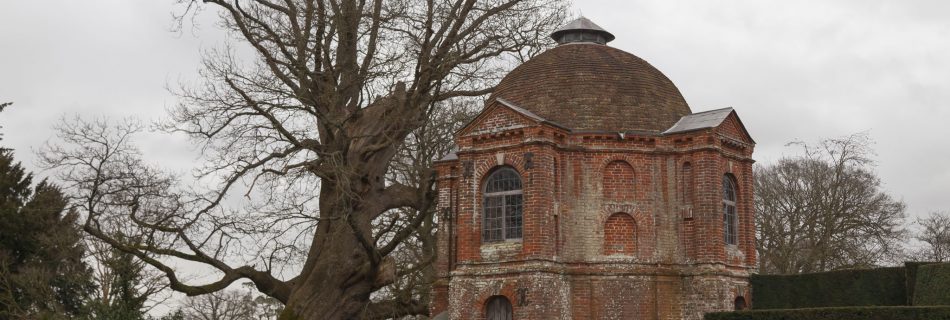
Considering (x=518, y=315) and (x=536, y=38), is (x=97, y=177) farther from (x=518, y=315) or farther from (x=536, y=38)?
(x=536, y=38)

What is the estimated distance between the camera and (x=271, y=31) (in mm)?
21219

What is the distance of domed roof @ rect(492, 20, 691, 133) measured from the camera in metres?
21.7

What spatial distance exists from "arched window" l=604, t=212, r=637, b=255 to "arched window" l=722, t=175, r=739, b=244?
93.2 inches

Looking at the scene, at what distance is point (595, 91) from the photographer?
2203cm

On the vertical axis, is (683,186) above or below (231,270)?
above

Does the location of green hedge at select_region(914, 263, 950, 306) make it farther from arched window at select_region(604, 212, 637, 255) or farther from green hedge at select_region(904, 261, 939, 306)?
arched window at select_region(604, 212, 637, 255)

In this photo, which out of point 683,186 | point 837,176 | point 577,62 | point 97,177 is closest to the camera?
point 97,177

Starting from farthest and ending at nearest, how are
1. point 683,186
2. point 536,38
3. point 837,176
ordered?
1. point 837,176
2. point 536,38
3. point 683,186

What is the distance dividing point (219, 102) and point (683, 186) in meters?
10.3

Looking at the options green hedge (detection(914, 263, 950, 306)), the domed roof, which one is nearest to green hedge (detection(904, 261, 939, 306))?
green hedge (detection(914, 263, 950, 306))

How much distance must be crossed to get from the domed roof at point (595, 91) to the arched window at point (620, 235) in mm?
2031

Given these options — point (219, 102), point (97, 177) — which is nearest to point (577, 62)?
point (219, 102)

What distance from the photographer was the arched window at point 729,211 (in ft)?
71.9

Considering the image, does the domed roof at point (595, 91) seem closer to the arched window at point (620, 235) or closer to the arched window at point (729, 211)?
the arched window at point (729, 211)
